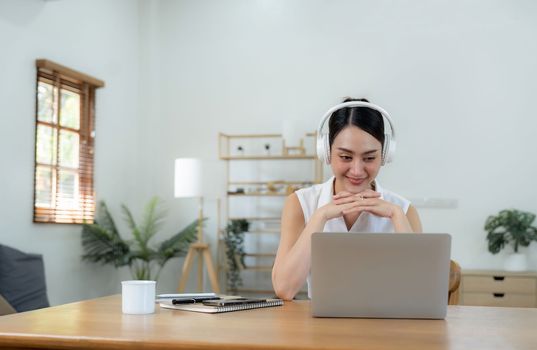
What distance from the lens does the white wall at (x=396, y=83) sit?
6.20 metres

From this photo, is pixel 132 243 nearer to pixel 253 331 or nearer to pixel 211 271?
pixel 211 271

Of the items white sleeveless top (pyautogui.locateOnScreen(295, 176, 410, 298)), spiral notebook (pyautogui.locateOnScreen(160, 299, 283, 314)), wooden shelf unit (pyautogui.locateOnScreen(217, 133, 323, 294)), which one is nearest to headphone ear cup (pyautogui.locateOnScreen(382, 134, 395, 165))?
white sleeveless top (pyautogui.locateOnScreen(295, 176, 410, 298))

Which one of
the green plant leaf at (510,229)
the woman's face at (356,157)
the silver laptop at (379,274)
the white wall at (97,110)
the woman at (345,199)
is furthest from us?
the green plant leaf at (510,229)

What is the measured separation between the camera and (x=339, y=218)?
2412mm

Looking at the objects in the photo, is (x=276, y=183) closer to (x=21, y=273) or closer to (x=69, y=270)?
(x=69, y=270)

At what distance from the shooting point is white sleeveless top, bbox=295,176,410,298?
7.86 feet

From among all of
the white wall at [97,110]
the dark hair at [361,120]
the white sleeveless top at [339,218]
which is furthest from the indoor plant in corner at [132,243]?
the dark hair at [361,120]

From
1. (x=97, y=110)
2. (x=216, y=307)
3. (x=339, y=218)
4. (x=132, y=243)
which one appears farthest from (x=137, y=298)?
(x=97, y=110)

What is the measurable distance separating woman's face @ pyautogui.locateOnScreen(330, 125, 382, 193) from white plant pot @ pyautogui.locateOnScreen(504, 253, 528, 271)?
12.7ft

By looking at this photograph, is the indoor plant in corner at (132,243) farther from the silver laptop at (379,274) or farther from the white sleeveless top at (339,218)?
the silver laptop at (379,274)

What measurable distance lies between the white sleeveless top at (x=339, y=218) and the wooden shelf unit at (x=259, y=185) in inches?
144

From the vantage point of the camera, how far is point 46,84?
5418mm

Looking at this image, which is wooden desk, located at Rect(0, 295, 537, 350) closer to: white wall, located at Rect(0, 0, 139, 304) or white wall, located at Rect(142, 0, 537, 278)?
white wall, located at Rect(0, 0, 139, 304)

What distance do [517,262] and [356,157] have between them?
3957 millimetres
